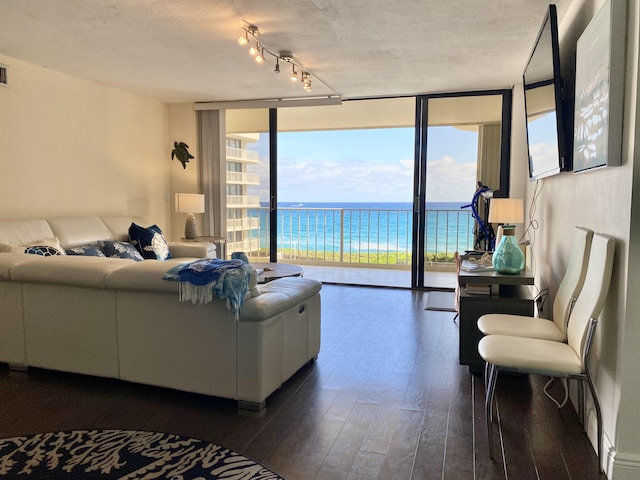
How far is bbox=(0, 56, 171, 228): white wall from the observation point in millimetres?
4316

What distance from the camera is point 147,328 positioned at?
8.74 ft

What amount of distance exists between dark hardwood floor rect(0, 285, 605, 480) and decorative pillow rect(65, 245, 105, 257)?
48.9 inches

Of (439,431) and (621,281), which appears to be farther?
(439,431)

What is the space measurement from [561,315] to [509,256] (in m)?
0.70

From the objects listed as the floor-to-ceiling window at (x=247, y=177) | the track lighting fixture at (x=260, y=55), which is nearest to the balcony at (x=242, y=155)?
the floor-to-ceiling window at (x=247, y=177)

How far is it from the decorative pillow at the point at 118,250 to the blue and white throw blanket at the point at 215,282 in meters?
2.34

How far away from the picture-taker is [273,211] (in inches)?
253

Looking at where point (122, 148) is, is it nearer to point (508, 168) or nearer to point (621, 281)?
point (508, 168)

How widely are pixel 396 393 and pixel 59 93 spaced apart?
171 inches

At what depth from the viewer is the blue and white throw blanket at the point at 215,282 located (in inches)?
92.3

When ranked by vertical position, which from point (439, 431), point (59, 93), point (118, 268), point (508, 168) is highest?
point (59, 93)

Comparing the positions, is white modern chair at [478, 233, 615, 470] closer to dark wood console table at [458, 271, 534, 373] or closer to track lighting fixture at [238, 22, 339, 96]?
dark wood console table at [458, 271, 534, 373]

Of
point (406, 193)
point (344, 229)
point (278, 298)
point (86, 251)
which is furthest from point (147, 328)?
point (406, 193)

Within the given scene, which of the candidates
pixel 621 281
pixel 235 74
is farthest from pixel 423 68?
pixel 621 281
